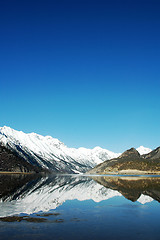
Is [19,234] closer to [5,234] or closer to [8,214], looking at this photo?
[5,234]

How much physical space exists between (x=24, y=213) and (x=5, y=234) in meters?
12.5

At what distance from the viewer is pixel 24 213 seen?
119 ft

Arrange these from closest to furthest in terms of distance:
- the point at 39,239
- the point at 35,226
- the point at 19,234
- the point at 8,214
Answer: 1. the point at 39,239
2. the point at 19,234
3. the point at 35,226
4. the point at 8,214

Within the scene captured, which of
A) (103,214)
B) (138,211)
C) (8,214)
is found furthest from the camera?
(138,211)

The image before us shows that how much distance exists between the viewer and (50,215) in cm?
3506

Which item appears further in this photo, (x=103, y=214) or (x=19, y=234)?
(x=103, y=214)

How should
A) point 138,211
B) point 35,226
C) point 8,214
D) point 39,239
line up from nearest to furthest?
point 39,239 → point 35,226 → point 8,214 → point 138,211

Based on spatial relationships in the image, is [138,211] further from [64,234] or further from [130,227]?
[64,234]

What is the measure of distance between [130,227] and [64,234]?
27.6ft

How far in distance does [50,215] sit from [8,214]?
19.0ft

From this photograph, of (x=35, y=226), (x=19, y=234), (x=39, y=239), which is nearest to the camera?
(x=39, y=239)

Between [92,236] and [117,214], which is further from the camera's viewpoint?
[117,214]

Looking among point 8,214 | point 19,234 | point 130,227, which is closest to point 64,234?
point 19,234

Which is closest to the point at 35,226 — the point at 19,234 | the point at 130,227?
the point at 19,234
